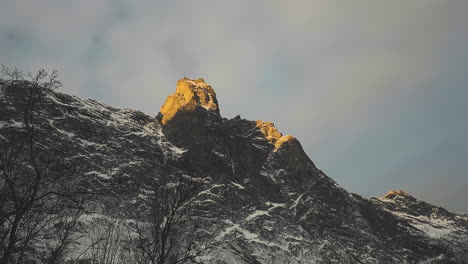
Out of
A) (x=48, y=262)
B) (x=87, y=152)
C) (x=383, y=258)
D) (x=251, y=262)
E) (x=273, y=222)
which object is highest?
(x=87, y=152)

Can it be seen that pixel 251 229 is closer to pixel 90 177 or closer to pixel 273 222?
pixel 273 222

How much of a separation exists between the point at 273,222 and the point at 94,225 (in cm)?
8733

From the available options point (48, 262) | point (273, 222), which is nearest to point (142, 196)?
point (273, 222)

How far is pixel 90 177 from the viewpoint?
173 metres

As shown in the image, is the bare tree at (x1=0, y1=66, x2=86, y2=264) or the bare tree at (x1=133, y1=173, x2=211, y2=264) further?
the bare tree at (x1=133, y1=173, x2=211, y2=264)

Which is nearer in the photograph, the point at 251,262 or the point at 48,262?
the point at 48,262

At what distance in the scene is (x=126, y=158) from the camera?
648 ft

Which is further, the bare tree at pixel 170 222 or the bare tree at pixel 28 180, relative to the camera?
the bare tree at pixel 170 222

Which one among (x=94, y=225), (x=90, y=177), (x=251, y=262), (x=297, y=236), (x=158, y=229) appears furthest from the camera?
(x=297, y=236)

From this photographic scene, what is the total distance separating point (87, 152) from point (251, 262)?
3420 inches

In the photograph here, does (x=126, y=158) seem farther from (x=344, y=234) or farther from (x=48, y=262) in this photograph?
(x=48, y=262)

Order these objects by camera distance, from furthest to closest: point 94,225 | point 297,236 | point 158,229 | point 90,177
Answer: point 297,236 → point 90,177 → point 94,225 → point 158,229

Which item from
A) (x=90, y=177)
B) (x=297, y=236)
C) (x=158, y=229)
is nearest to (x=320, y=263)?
(x=297, y=236)

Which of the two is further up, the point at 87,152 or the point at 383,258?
the point at 87,152
